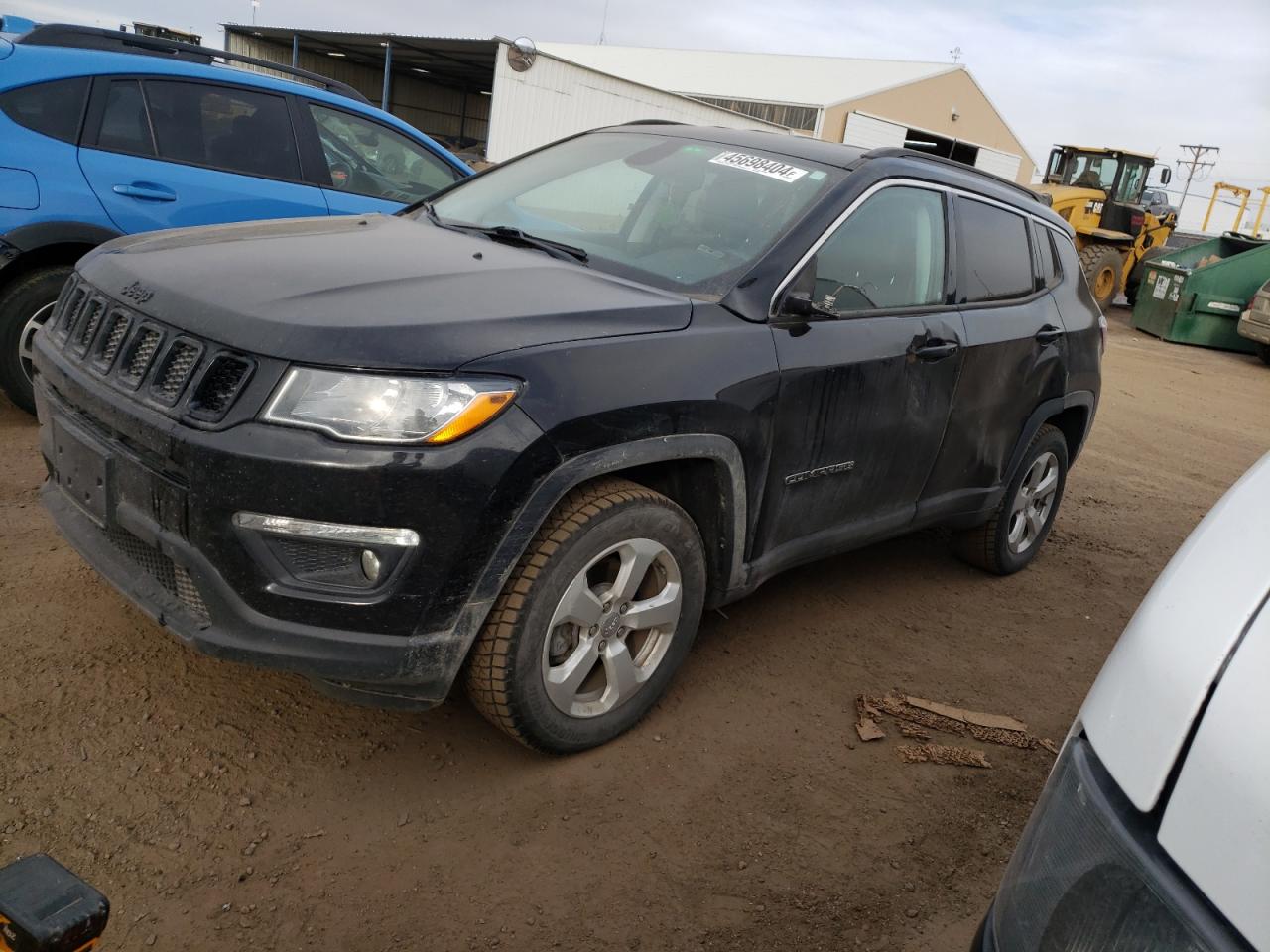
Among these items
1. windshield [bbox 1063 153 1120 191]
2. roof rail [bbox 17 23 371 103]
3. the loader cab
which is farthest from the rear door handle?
windshield [bbox 1063 153 1120 191]

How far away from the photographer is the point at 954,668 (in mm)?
3904

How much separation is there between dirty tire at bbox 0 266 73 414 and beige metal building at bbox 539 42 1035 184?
2792cm

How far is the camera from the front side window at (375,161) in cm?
557

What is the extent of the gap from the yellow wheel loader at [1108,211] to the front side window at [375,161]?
Answer: 1433 cm

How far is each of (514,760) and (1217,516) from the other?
6.66 ft

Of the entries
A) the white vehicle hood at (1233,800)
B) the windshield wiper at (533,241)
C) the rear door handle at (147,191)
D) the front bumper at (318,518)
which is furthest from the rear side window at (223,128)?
the white vehicle hood at (1233,800)

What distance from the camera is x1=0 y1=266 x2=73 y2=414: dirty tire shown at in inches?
180

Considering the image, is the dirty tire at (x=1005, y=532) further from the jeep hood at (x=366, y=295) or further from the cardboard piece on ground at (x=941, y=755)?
the jeep hood at (x=366, y=295)

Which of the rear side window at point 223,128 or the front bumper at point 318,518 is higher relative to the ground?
the rear side window at point 223,128

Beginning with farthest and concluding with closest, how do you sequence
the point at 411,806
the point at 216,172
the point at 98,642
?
the point at 216,172
the point at 98,642
the point at 411,806

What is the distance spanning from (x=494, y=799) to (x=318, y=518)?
0.96 meters

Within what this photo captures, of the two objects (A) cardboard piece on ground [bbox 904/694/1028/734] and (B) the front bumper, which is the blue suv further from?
(A) cardboard piece on ground [bbox 904/694/1028/734]

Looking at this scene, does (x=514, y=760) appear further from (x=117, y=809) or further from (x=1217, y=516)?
(x=1217, y=516)

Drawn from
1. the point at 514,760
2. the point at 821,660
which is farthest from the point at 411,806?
the point at 821,660
